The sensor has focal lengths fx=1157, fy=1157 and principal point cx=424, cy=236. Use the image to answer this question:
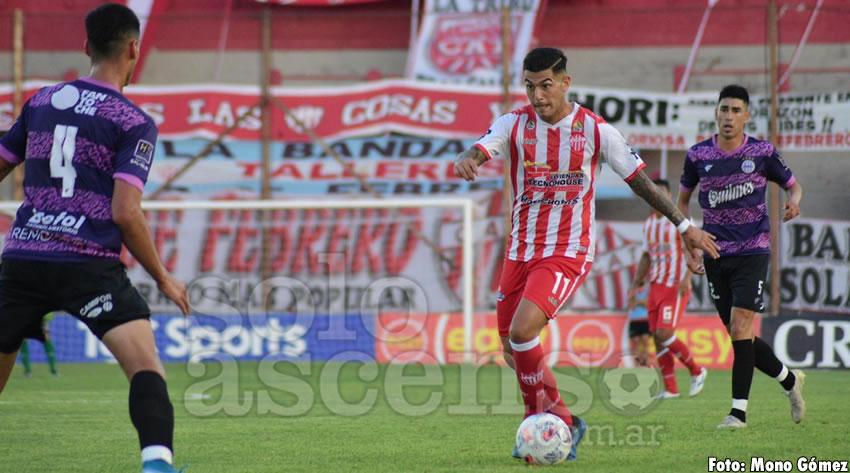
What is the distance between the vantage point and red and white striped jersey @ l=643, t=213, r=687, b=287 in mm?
12055

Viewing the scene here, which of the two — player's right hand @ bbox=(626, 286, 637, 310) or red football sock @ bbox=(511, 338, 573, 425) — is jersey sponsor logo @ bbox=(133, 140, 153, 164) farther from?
player's right hand @ bbox=(626, 286, 637, 310)

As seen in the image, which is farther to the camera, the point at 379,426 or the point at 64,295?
the point at 379,426

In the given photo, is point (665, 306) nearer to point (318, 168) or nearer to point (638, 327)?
point (638, 327)

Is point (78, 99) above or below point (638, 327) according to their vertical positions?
above

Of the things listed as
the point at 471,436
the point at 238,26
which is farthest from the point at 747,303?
the point at 238,26

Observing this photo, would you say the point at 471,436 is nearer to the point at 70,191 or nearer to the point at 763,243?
the point at 763,243

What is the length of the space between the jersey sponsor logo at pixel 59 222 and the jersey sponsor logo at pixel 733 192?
16.4 ft

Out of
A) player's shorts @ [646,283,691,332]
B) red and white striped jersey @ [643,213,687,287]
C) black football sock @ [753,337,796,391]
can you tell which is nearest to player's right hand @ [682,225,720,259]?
black football sock @ [753,337,796,391]

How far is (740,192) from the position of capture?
8.23 m

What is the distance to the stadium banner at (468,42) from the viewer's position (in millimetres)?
17781

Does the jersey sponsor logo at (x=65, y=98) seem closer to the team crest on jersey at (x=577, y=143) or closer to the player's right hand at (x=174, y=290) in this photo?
the player's right hand at (x=174, y=290)

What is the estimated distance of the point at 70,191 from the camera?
4723 millimetres

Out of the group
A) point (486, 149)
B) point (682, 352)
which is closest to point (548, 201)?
point (486, 149)

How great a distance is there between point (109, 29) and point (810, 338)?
486 inches
